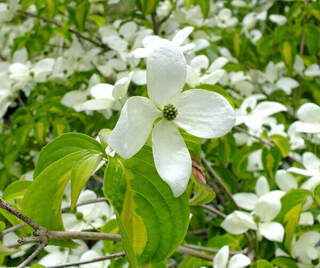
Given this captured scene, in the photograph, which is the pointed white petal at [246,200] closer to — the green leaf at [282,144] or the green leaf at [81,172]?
the green leaf at [282,144]

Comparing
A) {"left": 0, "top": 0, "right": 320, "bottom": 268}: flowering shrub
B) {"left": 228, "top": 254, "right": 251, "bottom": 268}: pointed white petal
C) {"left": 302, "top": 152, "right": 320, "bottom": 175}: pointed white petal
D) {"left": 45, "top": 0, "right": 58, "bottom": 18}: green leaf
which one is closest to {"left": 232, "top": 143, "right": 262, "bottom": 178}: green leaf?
{"left": 0, "top": 0, "right": 320, "bottom": 268}: flowering shrub

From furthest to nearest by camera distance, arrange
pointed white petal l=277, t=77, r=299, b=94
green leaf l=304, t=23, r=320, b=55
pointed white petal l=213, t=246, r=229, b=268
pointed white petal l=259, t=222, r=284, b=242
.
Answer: pointed white petal l=277, t=77, r=299, b=94 < green leaf l=304, t=23, r=320, b=55 < pointed white petal l=259, t=222, r=284, b=242 < pointed white petal l=213, t=246, r=229, b=268

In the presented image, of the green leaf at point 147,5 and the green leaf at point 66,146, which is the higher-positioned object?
the green leaf at point 147,5

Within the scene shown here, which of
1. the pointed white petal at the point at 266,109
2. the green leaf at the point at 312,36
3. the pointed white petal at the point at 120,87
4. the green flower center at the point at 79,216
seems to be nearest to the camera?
the pointed white petal at the point at 120,87

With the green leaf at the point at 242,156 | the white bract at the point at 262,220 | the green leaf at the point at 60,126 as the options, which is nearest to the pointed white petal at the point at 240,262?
the white bract at the point at 262,220

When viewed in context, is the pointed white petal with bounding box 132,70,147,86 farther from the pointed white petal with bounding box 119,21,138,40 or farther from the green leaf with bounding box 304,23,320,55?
the green leaf with bounding box 304,23,320,55

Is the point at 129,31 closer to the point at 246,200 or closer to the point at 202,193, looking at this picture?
the point at 246,200
